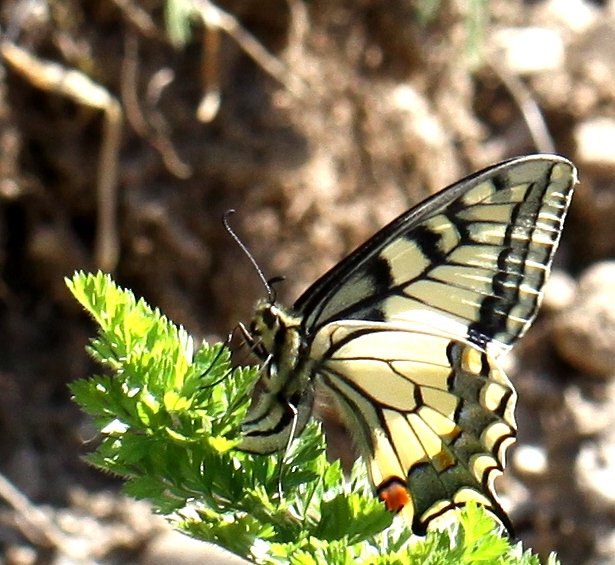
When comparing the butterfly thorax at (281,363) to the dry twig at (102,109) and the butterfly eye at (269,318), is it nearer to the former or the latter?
the butterfly eye at (269,318)

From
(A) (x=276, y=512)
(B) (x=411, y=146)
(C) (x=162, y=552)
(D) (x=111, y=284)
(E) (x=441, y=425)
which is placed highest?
(B) (x=411, y=146)

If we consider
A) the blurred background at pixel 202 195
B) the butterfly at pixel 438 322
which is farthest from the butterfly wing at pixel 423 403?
the blurred background at pixel 202 195

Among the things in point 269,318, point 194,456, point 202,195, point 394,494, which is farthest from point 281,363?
point 202,195

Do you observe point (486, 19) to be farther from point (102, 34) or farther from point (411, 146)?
point (102, 34)

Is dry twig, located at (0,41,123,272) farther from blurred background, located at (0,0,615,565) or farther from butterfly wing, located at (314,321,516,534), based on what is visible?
butterfly wing, located at (314,321,516,534)

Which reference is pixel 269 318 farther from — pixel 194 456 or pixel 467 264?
pixel 194 456

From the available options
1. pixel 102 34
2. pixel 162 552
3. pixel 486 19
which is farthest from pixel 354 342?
pixel 486 19
